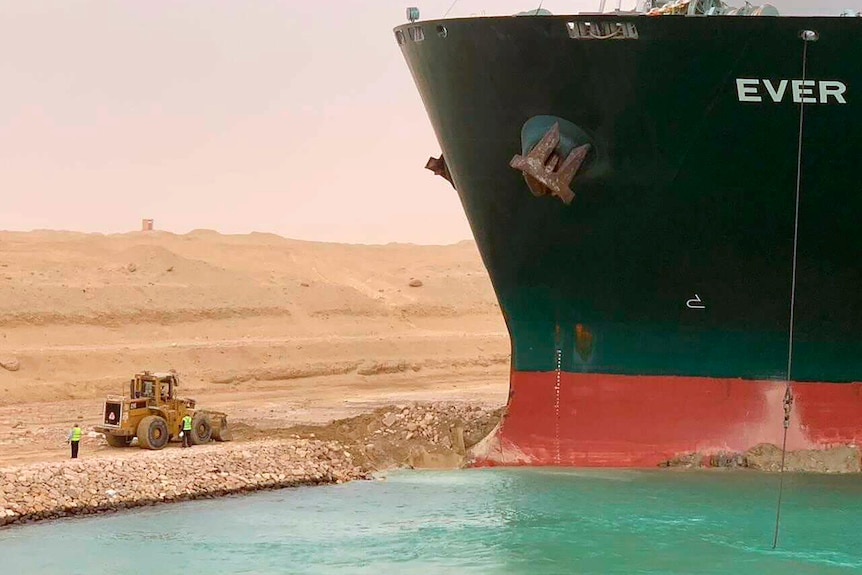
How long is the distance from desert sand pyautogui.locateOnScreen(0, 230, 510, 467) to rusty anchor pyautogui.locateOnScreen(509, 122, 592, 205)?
727cm

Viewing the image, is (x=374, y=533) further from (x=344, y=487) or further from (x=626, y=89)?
(x=626, y=89)

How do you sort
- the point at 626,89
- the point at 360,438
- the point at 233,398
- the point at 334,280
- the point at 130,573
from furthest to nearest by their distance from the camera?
the point at 334,280, the point at 233,398, the point at 360,438, the point at 626,89, the point at 130,573

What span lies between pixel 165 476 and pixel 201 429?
9.89ft

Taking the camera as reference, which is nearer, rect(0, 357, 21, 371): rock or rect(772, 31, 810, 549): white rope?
rect(772, 31, 810, 549): white rope

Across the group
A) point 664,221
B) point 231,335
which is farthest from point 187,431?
point 231,335

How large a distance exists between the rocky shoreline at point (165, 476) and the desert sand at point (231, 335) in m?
1.80

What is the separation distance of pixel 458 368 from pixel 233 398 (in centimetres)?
1145

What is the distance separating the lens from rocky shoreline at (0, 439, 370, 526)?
1672cm

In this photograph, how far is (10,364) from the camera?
3222 cm

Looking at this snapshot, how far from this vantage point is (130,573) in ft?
47.1

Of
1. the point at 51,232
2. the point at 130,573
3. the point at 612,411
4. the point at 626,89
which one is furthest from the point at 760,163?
the point at 51,232

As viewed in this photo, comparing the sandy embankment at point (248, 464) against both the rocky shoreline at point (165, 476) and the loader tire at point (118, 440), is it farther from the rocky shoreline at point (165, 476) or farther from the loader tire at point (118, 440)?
the loader tire at point (118, 440)

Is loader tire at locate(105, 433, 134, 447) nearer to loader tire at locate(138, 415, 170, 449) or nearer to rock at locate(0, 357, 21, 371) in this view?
loader tire at locate(138, 415, 170, 449)

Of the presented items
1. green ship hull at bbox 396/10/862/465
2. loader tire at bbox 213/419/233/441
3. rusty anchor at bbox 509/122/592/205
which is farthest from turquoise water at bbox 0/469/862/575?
rusty anchor at bbox 509/122/592/205
